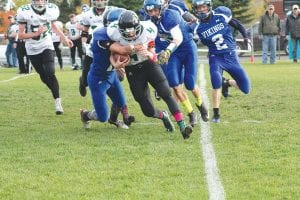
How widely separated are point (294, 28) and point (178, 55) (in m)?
12.8

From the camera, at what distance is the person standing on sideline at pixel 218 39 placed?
352 inches

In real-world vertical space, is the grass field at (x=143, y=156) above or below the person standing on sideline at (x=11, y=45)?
above

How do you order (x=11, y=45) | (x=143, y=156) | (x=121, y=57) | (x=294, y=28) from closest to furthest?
(x=143, y=156), (x=121, y=57), (x=294, y=28), (x=11, y=45)

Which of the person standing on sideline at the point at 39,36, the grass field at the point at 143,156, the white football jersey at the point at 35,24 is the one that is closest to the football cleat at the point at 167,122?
the grass field at the point at 143,156

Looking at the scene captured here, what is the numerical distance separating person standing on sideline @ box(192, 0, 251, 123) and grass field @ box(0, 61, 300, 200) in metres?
0.58

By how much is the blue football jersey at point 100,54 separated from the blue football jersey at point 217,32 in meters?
1.91

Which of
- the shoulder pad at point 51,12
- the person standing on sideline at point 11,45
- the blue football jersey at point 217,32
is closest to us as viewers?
the blue football jersey at point 217,32

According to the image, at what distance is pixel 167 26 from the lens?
808 centimetres

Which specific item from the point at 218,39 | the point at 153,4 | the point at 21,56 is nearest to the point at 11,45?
the point at 21,56

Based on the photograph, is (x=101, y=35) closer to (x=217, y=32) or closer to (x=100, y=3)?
(x=100, y=3)

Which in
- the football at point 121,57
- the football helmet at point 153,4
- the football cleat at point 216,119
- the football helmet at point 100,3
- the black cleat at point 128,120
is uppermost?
the football helmet at point 153,4

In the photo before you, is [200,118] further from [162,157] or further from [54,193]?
[54,193]

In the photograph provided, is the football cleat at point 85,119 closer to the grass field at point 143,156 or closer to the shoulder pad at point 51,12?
the grass field at point 143,156

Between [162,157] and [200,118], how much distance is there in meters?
2.80
